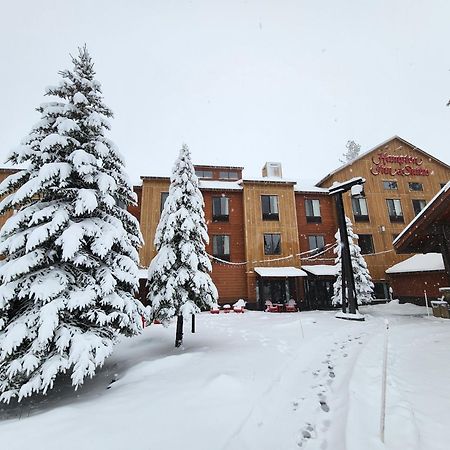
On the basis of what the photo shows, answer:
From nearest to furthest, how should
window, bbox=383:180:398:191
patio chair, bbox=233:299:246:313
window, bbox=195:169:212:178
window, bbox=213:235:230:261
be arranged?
patio chair, bbox=233:299:246:313 → window, bbox=213:235:230:261 → window, bbox=383:180:398:191 → window, bbox=195:169:212:178

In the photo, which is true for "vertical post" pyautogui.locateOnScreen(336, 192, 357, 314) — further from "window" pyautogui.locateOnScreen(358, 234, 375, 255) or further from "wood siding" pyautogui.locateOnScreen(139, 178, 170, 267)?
"wood siding" pyautogui.locateOnScreen(139, 178, 170, 267)

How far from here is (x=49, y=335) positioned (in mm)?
5648

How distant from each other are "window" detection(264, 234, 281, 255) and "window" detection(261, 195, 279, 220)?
172cm

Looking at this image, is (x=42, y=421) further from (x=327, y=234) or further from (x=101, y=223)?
(x=327, y=234)

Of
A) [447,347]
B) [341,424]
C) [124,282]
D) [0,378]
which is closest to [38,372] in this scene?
[0,378]

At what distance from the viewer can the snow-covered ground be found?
372cm

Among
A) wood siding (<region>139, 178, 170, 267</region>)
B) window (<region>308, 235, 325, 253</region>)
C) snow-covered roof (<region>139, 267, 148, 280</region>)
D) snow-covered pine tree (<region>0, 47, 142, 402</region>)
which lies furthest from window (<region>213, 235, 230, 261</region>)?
snow-covered pine tree (<region>0, 47, 142, 402</region>)

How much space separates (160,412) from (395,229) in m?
28.6

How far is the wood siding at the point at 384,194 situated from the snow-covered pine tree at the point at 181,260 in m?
20.6

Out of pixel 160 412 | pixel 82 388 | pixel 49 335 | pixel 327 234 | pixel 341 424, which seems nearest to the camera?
pixel 341 424

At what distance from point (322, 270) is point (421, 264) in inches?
305

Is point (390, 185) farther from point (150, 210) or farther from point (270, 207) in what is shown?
point (150, 210)

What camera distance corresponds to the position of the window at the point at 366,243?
2601 cm

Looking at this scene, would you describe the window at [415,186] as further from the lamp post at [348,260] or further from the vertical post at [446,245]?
the vertical post at [446,245]
